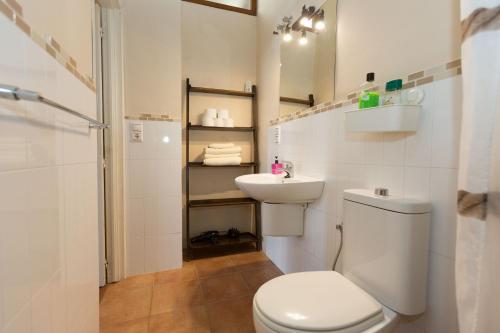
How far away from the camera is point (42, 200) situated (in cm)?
63

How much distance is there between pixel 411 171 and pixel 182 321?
143 cm

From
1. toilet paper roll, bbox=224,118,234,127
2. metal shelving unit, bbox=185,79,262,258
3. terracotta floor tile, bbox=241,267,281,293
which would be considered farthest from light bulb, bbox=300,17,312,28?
terracotta floor tile, bbox=241,267,281,293

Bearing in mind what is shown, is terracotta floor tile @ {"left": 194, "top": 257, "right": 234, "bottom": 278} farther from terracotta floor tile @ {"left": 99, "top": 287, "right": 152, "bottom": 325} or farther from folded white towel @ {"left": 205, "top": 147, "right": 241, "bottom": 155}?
folded white towel @ {"left": 205, "top": 147, "right": 241, "bottom": 155}

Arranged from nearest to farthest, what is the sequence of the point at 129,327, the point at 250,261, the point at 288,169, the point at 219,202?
1. the point at 129,327
2. the point at 288,169
3. the point at 250,261
4. the point at 219,202

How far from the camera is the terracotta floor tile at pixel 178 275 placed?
185 cm

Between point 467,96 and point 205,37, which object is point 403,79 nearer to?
point 467,96

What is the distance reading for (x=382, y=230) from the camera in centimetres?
90

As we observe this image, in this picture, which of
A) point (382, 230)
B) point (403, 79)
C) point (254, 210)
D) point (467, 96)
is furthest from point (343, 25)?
point (254, 210)

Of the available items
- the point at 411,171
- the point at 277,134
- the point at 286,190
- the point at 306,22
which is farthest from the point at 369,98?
the point at 277,134

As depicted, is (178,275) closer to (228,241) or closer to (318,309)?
(228,241)

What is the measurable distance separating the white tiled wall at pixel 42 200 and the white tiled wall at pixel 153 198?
910mm

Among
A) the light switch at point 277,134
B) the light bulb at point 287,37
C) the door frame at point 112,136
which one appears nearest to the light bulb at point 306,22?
the light bulb at point 287,37

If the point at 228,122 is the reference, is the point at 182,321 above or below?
below

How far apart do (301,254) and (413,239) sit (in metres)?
0.97
